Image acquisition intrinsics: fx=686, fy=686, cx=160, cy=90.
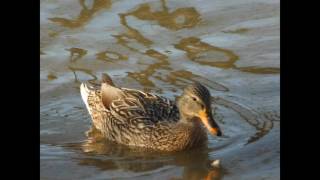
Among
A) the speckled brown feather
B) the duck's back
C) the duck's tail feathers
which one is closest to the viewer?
the speckled brown feather

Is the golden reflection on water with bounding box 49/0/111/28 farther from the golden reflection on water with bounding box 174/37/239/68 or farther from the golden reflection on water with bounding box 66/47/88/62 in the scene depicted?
the golden reflection on water with bounding box 174/37/239/68

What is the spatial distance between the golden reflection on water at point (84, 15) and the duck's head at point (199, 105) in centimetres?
333

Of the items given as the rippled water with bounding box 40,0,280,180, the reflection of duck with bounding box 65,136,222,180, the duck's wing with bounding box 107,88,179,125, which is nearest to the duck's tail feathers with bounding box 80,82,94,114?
the rippled water with bounding box 40,0,280,180

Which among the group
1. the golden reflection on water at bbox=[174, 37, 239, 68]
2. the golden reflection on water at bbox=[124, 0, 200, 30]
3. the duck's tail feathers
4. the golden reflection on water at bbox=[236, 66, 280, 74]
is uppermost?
the duck's tail feathers

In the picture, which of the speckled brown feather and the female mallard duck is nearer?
the female mallard duck

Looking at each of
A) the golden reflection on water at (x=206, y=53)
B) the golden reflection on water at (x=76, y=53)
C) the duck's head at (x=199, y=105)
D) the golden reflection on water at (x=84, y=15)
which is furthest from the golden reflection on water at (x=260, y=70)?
the golden reflection on water at (x=84, y=15)

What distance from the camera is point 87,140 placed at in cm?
681

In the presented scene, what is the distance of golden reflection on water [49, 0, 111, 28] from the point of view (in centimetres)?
932

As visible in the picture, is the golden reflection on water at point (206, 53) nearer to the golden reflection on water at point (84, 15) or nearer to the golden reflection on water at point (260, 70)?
the golden reflection on water at point (260, 70)

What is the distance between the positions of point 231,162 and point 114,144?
1.33 m

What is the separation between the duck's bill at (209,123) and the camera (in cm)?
602
